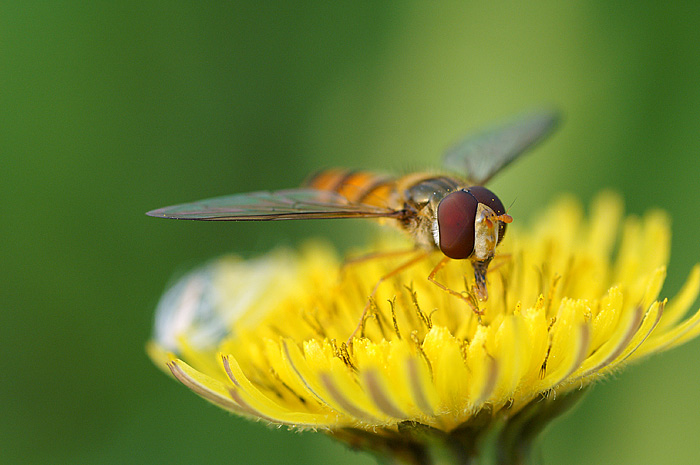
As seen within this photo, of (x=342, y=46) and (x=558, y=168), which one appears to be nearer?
(x=558, y=168)

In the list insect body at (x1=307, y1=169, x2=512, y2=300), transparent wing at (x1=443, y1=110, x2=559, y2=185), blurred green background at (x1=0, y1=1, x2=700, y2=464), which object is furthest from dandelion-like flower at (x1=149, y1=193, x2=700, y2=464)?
blurred green background at (x1=0, y1=1, x2=700, y2=464)

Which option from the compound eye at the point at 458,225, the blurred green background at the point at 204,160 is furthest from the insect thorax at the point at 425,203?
the blurred green background at the point at 204,160

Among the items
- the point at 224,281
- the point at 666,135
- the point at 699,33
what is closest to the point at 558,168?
the point at 666,135

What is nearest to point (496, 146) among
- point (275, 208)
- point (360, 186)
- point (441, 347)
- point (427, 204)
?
point (360, 186)

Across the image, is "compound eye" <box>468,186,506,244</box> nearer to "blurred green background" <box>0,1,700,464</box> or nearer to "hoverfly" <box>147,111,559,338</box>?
"hoverfly" <box>147,111,559,338</box>

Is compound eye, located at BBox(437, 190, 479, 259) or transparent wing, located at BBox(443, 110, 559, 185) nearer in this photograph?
compound eye, located at BBox(437, 190, 479, 259)

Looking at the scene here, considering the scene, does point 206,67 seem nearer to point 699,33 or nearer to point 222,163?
point 222,163

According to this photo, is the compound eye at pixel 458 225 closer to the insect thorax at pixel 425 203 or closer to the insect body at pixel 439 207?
the insect body at pixel 439 207
